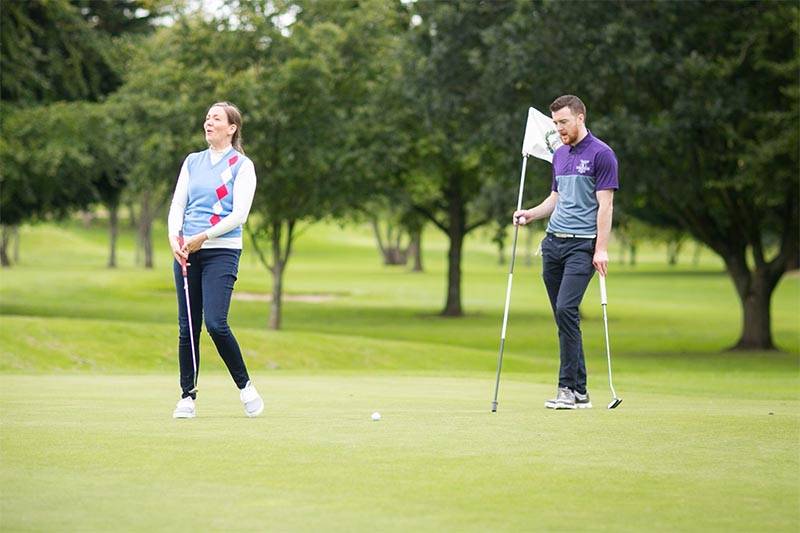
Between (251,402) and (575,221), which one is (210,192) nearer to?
(251,402)

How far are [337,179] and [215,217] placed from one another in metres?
23.9

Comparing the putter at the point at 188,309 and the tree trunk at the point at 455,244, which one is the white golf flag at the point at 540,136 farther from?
the tree trunk at the point at 455,244

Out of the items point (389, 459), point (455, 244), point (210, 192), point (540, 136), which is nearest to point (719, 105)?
point (540, 136)

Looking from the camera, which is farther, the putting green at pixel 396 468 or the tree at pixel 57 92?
the tree at pixel 57 92

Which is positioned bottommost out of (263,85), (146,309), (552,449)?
(146,309)

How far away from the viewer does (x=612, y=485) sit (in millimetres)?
5871

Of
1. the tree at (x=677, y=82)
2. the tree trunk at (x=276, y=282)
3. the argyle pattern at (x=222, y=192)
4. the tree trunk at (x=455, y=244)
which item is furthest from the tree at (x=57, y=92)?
the argyle pattern at (x=222, y=192)

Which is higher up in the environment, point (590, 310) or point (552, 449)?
point (552, 449)

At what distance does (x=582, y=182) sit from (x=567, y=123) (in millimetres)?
492

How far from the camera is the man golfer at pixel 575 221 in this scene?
976 cm

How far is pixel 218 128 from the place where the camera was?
29.4 feet

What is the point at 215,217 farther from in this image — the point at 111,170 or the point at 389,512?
the point at 111,170

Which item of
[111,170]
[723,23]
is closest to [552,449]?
[723,23]

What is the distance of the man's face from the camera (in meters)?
9.74
